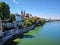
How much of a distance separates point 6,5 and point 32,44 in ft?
40.4

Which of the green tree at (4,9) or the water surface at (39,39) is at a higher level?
the green tree at (4,9)

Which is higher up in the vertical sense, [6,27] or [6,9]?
[6,9]

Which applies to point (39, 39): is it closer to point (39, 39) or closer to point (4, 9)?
point (39, 39)

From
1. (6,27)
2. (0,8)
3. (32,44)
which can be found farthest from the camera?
(0,8)

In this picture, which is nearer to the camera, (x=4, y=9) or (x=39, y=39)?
(x=39, y=39)

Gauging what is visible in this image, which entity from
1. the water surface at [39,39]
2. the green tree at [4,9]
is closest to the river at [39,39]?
the water surface at [39,39]

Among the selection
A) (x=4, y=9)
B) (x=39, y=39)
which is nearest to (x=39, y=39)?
(x=39, y=39)

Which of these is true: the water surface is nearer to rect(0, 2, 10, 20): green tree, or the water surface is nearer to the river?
the river

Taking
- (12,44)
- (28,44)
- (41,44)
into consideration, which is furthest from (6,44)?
(41,44)

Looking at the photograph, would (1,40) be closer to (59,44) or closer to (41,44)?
(41,44)

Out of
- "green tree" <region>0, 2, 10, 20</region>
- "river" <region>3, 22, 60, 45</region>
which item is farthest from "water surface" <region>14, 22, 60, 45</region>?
"green tree" <region>0, 2, 10, 20</region>

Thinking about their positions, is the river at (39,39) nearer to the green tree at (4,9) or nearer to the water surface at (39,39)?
the water surface at (39,39)

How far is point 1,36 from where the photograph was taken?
14.5 metres

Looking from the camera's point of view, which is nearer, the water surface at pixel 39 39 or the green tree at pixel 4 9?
the water surface at pixel 39 39
